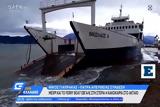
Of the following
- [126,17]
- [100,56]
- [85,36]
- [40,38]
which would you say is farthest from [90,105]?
[126,17]

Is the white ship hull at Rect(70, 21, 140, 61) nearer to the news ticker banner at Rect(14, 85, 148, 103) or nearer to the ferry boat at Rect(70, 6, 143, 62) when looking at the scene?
the ferry boat at Rect(70, 6, 143, 62)

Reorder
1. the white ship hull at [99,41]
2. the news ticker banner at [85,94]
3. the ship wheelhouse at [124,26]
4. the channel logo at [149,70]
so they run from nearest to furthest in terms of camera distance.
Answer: the news ticker banner at [85,94] < the channel logo at [149,70] < the white ship hull at [99,41] < the ship wheelhouse at [124,26]

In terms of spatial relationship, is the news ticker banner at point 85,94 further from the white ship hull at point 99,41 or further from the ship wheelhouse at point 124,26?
the ship wheelhouse at point 124,26

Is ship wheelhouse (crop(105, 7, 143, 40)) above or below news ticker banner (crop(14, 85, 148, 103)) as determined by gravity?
above

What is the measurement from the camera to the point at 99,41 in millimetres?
24906

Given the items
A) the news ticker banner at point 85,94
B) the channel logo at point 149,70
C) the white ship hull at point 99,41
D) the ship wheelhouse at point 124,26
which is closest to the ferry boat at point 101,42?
the white ship hull at point 99,41

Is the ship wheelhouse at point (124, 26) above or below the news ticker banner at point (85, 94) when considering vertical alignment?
above

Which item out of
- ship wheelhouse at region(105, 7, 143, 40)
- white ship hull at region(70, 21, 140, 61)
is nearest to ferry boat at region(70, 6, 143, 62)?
white ship hull at region(70, 21, 140, 61)

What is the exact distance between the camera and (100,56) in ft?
83.9

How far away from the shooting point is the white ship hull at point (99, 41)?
75.9 feet

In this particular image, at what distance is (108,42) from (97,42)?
6.02 feet

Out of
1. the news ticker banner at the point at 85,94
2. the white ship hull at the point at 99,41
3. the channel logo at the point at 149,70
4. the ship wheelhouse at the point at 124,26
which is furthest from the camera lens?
the ship wheelhouse at the point at 124,26

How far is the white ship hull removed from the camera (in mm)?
23138

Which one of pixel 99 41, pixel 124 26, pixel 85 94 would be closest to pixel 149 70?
pixel 85 94
